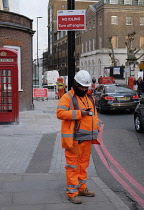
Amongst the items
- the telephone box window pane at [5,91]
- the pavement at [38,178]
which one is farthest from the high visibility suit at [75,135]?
the telephone box window pane at [5,91]

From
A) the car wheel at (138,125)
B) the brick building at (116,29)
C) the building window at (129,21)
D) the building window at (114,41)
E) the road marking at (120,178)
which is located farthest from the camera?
the building window at (129,21)

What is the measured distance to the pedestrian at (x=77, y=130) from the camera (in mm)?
4773

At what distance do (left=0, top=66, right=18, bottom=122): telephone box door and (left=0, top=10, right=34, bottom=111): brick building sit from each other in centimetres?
397

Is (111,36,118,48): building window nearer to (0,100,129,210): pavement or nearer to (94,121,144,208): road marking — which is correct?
(0,100,129,210): pavement

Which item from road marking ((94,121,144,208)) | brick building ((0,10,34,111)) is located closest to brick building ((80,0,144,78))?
brick building ((0,10,34,111))

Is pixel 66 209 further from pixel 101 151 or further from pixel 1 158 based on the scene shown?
pixel 101 151

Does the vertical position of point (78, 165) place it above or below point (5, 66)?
below

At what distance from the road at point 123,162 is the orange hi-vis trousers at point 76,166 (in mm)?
735

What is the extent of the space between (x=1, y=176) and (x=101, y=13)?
216 ft

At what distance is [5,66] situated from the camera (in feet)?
41.9

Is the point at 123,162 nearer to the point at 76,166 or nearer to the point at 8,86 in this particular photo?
the point at 76,166

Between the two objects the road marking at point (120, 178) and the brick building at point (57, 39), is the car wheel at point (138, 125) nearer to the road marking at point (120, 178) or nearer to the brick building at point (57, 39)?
the road marking at point (120, 178)

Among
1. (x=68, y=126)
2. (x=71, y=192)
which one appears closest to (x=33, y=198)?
(x=71, y=192)

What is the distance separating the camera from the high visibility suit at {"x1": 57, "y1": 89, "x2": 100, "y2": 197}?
4.78 metres
